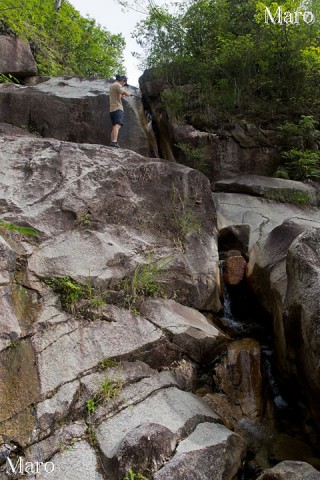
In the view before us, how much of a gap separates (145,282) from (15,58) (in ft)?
30.8

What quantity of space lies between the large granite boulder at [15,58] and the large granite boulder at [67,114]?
748 millimetres

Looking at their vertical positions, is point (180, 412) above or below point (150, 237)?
below

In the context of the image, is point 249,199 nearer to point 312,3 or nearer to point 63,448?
point 312,3

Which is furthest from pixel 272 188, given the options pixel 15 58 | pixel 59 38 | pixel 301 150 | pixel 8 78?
pixel 59 38

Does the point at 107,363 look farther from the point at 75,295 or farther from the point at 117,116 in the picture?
the point at 117,116

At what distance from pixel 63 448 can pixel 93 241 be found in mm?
2889

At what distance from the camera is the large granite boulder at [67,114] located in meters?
10.5

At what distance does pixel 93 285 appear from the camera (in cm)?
524

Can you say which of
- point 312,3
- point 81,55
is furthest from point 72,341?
point 81,55

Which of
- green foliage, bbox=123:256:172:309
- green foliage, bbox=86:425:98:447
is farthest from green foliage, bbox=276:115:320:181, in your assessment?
green foliage, bbox=86:425:98:447

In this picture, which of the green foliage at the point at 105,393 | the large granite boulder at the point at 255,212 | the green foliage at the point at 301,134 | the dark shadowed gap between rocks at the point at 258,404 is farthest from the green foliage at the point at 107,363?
the green foliage at the point at 301,134

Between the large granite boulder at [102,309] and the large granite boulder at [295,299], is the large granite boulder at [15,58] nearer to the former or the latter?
the large granite boulder at [102,309]

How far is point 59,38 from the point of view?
15617mm

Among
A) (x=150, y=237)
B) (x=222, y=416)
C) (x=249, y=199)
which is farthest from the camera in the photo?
(x=249, y=199)
